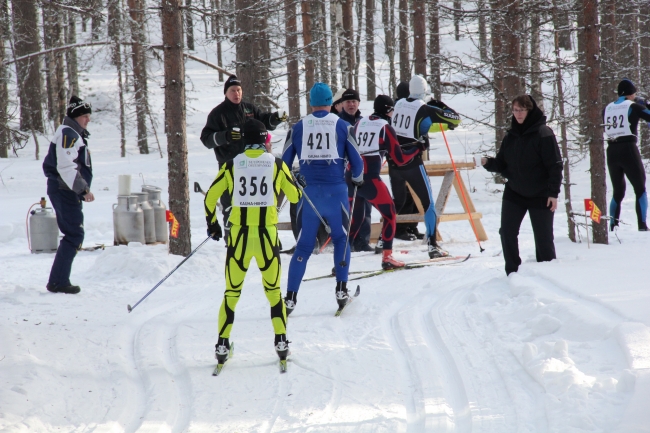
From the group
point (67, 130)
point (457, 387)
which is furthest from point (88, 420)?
point (67, 130)

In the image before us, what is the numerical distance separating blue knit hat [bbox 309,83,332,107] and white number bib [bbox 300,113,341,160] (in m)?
0.14

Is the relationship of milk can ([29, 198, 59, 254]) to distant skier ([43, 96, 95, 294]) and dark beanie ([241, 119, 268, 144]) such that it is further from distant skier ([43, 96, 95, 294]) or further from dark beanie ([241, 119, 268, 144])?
dark beanie ([241, 119, 268, 144])

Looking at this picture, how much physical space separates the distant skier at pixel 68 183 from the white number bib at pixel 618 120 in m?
7.93

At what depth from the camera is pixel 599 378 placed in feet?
13.4

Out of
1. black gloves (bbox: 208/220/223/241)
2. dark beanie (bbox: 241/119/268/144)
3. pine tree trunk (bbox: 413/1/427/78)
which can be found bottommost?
black gloves (bbox: 208/220/223/241)

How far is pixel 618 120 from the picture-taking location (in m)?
10.6

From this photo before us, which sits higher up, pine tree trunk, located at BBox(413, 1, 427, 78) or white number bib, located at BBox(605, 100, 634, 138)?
pine tree trunk, located at BBox(413, 1, 427, 78)

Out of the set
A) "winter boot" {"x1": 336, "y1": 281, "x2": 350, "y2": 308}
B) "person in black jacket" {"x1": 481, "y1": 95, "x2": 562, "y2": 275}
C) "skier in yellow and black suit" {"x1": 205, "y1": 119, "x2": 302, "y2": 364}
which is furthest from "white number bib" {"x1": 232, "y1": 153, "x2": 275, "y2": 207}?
"person in black jacket" {"x1": 481, "y1": 95, "x2": 562, "y2": 275}

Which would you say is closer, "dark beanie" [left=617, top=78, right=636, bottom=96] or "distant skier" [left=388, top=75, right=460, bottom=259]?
"distant skier" [left=388, top=75, right=460, bottom=259]

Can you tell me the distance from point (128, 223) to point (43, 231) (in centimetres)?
135

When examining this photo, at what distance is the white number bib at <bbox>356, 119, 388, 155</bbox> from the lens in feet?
29.2

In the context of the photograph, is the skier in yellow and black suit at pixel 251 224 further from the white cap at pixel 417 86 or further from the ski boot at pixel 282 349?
the white cap at pixel 417 86

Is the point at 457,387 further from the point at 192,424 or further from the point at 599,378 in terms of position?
the point at 192,424

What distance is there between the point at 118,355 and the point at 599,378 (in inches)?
148
